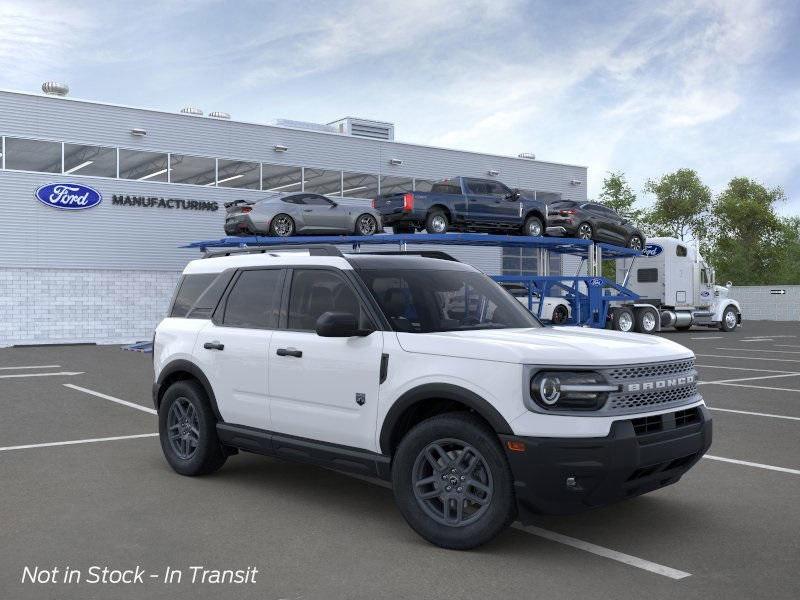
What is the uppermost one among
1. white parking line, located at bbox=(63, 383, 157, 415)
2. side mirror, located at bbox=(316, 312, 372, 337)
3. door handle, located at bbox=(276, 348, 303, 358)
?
side mirror, located at bbox=(316, 312, 372, 337)

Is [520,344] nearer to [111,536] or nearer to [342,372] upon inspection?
[342,372]

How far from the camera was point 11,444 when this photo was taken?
8.49 meters

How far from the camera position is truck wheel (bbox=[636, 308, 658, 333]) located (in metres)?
30.1

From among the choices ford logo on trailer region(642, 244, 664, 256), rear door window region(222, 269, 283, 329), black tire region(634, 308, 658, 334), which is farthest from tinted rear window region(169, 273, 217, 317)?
ford logo on trailer region(642, 244, 664, 256)

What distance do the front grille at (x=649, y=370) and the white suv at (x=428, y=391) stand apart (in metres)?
0.01

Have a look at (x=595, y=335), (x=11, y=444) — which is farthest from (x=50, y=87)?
(x=595, y=335)

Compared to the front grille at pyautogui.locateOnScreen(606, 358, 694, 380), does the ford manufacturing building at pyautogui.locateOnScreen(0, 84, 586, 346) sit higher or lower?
higher

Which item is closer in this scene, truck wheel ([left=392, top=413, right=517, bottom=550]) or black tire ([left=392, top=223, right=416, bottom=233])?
truck wheel ([left=392, top=413, right=517, bottom=550])

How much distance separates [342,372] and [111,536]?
1761 mm

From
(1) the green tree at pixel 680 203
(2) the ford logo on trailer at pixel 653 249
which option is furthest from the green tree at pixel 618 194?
(2) the ford logo on trailer at pixel 653 249

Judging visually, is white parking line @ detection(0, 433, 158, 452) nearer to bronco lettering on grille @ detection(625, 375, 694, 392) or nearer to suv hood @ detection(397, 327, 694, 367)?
suv hood @ detection(397, 327, 694, 367)

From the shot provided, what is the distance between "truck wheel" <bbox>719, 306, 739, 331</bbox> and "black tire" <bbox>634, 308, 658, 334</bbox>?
5.29 meters

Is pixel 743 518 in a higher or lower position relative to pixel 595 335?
lower

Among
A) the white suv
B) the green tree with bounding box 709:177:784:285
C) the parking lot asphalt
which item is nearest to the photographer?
the parking lot asphalt
